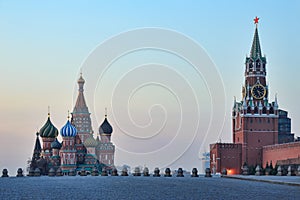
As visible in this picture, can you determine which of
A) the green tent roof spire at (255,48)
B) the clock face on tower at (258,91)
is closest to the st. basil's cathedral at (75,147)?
the clock face on tower at (258,91)

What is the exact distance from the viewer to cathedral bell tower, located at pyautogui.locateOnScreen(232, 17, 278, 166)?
11144cm

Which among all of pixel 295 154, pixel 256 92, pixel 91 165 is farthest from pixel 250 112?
pixel 91 165

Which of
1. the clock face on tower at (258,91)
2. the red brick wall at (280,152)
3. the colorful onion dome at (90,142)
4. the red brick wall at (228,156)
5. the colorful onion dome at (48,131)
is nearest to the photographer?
the red brick wall at (280,152)

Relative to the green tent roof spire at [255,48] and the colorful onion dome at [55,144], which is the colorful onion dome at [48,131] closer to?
the colorful onion dome at [55,144]

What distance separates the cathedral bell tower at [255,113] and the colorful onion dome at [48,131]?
96.4 ft

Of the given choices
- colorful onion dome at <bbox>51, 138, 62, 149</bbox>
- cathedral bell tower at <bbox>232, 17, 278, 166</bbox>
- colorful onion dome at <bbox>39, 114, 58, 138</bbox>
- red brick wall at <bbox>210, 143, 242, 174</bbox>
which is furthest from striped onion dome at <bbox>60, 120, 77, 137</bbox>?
cathedral bell tower at <bbox>232, 17, 278, 166</bbox>

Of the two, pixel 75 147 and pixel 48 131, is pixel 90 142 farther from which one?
pixel 48 131

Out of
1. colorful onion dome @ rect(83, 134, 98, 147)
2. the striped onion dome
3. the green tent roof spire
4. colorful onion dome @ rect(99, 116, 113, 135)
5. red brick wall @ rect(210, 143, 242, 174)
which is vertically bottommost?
red brick wall @ rect(210, 143, 242, 174)

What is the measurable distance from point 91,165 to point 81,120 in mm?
12555

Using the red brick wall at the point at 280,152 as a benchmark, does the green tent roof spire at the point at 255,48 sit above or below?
above

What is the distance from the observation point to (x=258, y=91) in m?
114

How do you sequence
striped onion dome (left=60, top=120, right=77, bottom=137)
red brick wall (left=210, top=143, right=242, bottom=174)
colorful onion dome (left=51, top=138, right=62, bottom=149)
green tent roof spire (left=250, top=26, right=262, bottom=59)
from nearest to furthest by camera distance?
striped onion dome (left=60, top=120, right=77, bottom=137) < colorful onion dome (left=51, top=138, right=62, bottom=149) < red brick wall (left=210, top=143, right=242, bottom=174) < green tent roof spire (left=250, top=26, right=262, bottom=59)

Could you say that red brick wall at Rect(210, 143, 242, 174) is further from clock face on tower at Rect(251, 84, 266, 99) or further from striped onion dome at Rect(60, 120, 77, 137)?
striped onion dome at Rect(60, 120, 77, 137)

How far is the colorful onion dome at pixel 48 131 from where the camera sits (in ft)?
362
